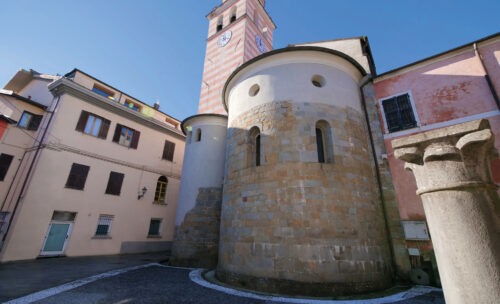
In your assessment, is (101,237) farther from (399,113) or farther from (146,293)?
(399,113)

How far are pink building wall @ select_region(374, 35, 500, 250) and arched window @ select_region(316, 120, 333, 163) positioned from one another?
7.84 ft

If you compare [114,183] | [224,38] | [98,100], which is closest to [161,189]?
[114,183]

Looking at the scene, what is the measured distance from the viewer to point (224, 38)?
17031mm

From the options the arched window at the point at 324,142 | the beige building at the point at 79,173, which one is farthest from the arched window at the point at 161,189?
the arched window at the point at 324,142

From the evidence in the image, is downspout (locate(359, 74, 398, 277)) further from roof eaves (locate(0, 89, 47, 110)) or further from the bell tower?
roof eaves (locate(0, 89, 47, 110))

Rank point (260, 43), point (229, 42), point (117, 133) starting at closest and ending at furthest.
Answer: point (117, 133), point (229, 42), point (260, 43)

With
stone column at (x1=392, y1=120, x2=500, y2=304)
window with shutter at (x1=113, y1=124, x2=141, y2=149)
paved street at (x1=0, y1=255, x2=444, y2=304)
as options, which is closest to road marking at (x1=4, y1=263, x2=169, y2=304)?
paved street at (x1=0, y1=255, x2=444, y2=304)

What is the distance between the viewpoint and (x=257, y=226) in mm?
6500

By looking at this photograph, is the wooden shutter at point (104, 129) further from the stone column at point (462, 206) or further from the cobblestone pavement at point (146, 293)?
the stone column at point (462, 206)

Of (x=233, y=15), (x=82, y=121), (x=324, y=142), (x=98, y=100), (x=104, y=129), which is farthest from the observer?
(x=233, y=15)

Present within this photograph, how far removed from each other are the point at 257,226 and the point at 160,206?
10697mm

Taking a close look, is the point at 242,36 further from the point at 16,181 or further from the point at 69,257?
the point at 69,257

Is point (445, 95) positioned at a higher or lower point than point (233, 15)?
lower

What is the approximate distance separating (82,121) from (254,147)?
34.1 ft
